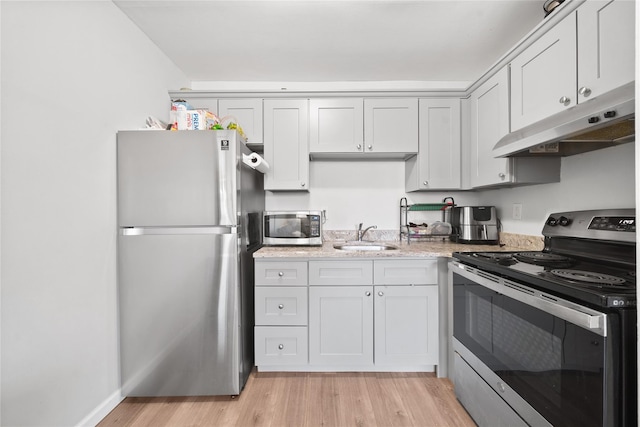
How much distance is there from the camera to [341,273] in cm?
198

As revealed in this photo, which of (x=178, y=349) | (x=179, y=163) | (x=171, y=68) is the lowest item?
(x=178, y=349)

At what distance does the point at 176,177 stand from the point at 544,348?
1980mm

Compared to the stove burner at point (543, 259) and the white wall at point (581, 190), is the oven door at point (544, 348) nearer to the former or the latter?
the stove burner at point (543, 259)

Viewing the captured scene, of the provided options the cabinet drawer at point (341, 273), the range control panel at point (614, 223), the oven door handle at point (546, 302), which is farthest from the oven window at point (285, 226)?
the range control panel at point (614, 223)

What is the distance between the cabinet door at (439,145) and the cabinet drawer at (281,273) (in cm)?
123

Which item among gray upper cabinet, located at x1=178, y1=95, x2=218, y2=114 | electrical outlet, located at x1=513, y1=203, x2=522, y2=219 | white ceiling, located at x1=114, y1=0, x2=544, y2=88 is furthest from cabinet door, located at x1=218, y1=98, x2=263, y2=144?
electrical outlet, located at x1=513, y1=203, x2=522, y2=219

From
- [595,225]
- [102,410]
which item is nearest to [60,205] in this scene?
[102,410]

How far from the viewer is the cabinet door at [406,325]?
196 centimetres

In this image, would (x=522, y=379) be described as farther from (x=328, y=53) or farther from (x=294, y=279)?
(x=328, y=53)

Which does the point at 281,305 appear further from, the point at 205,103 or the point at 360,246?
the point at 205,103

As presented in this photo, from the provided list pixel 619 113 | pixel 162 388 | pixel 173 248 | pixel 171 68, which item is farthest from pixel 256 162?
pixel 619 113

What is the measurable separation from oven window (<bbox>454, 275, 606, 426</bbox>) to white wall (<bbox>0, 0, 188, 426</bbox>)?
2.08m

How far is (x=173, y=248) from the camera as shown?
172 cm

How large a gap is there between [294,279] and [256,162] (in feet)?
2.78
